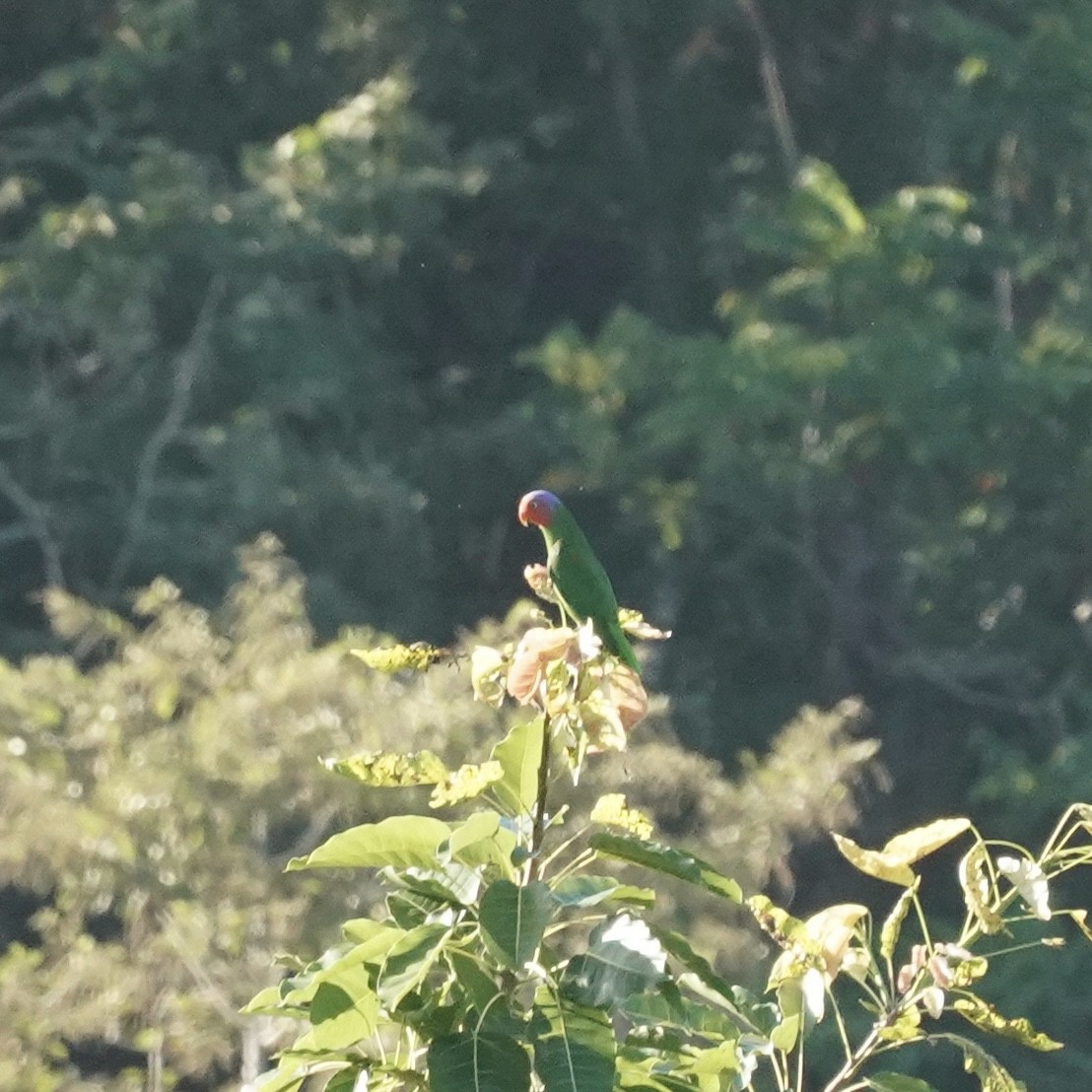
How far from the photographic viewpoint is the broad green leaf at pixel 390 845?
4.84 ft

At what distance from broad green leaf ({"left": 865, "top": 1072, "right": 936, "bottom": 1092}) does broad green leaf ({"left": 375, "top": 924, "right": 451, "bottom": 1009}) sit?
0.29 metres

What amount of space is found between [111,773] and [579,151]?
566cm

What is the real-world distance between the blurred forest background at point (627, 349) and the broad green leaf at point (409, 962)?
5.12 m

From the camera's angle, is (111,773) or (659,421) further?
(659,421)

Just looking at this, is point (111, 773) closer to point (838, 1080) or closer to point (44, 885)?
point (44, 885)

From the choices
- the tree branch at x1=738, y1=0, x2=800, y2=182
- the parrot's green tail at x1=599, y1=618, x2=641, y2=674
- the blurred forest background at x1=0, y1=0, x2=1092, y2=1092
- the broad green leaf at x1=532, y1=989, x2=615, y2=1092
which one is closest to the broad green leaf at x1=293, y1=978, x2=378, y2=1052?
the broad green leaf at x1=532, y1=989, x2=615, y2=1092

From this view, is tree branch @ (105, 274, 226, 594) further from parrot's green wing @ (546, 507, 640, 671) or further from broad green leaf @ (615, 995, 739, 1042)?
broad green leaf @ (615, 995, 739, 1042)

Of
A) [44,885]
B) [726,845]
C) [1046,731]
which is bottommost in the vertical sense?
[1046,731]

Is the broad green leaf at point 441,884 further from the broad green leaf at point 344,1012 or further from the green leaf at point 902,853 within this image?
the green leaf at point 902,853

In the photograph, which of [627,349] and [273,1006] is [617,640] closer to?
[273,1006]

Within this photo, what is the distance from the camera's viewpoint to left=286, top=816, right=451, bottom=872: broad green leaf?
1.47 metres

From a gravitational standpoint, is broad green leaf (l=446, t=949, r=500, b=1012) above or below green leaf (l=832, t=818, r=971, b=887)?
below

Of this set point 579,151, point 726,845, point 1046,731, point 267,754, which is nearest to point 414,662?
point 267,754

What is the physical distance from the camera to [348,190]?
886 cm
